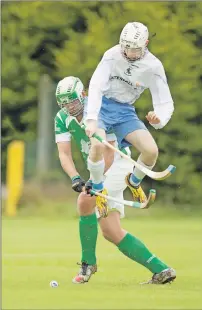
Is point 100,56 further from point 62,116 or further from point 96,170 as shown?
point 96,170

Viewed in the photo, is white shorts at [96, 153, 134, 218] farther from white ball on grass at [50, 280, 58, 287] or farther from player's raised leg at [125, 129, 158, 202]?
white ball on grass at [50, 280, 58, 287]

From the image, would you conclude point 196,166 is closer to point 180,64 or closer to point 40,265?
point 180,64

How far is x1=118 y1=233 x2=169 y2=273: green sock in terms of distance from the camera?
11156 mm

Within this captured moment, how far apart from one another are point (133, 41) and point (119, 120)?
28.8 inches

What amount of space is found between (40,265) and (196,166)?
364 inches

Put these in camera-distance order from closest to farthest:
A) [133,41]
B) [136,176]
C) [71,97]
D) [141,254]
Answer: [133,41] → [71,97] → [141,254] → [136,176]

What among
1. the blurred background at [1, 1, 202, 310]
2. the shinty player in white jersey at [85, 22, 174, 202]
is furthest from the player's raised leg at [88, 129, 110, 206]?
the blurred background at [1, 1, 202, 310]

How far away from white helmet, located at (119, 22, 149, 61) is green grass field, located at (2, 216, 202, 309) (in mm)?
1860

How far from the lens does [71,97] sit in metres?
11.0

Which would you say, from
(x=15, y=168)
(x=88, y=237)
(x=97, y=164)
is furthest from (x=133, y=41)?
(x=15, y=168)

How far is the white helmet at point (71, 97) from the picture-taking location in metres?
11.0

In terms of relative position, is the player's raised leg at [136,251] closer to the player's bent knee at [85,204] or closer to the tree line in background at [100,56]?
the player's bent knee at [85,204]

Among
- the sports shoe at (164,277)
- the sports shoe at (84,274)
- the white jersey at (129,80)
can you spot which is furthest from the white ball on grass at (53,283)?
the white jersey at (129,80)

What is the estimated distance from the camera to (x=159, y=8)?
20953mm
